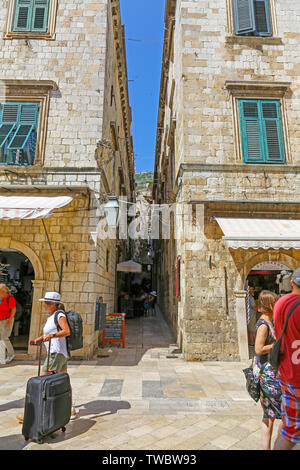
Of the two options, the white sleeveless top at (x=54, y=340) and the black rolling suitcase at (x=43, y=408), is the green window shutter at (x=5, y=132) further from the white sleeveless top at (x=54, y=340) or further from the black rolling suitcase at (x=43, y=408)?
the black rolling suitcase at (x=43, y=408)

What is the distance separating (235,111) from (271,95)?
134cm

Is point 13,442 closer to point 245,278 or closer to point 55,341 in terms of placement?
point 55,341

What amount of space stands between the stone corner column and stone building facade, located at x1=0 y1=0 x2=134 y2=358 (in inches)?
160

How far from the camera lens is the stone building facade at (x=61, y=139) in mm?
8078

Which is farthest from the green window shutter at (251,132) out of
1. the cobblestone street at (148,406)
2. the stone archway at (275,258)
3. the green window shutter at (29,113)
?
the green window shutter at (29,113)

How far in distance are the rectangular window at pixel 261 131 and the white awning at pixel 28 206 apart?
5.80 meters

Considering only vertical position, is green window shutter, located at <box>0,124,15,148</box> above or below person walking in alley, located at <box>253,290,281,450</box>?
above

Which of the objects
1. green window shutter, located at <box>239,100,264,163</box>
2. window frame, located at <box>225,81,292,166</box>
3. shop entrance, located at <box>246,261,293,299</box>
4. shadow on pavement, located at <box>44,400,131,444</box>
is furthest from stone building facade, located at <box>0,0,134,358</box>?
shop entrance, located at <box>246,261,293,299</box>

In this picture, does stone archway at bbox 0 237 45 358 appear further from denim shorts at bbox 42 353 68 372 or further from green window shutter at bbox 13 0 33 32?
green window shutter at bbox 13 0 33 32

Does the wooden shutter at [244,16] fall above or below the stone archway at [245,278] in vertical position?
above

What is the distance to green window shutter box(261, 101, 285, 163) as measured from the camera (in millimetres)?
9125

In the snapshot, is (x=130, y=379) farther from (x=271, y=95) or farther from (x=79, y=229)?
(x=271, y=95)

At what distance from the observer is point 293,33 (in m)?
9.88

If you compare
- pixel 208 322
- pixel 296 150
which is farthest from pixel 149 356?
pixel 296 150
